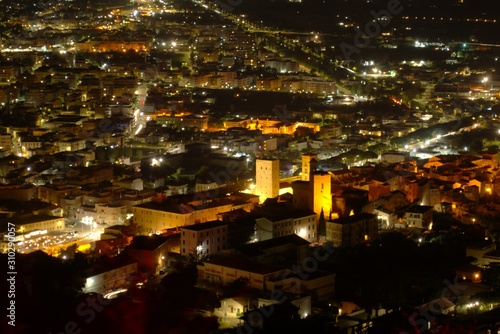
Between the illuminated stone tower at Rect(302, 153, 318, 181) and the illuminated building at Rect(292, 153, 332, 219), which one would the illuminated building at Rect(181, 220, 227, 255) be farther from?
the illuminated stone tower at Rect(302, 153, 318, 181)

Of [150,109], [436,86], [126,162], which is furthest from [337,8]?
[126,162]

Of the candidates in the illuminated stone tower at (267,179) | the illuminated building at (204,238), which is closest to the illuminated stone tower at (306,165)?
the illuminated stone tower at (267,179)

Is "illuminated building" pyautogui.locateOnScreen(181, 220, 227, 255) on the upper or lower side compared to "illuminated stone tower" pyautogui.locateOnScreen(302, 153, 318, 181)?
lower
